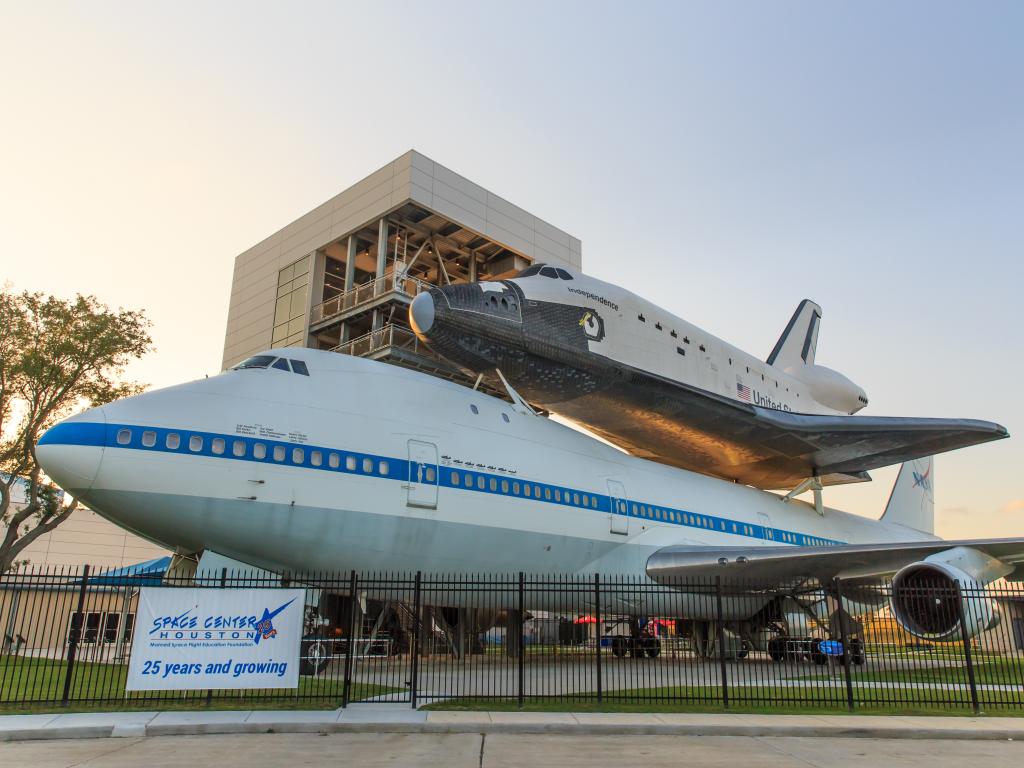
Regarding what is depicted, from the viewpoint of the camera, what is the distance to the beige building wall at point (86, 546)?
147 feet

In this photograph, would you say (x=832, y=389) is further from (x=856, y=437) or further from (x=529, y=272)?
(x=529, y=272)

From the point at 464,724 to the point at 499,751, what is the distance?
151cm

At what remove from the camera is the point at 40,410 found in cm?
2417

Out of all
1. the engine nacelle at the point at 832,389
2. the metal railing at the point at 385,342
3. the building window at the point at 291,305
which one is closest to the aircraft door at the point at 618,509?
the metal railing at the point at 385,342

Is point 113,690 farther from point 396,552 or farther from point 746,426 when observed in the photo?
point 746,426

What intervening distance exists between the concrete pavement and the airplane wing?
6.74 m

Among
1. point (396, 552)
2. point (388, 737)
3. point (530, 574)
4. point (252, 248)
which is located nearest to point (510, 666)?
point (530, 574)

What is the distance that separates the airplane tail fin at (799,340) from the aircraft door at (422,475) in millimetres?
18599

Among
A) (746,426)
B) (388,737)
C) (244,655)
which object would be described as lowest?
(388,737)

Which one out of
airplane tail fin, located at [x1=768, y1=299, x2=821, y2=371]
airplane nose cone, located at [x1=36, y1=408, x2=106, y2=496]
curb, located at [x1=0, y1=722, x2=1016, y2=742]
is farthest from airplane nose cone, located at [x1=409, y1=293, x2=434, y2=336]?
airplane tail fin, located at [x1=768, y1=299, x2=821, y2=371]

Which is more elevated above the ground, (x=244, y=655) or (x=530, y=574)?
(x=530, y=574)

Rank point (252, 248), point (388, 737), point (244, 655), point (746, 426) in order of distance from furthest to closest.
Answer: point (252, 248), point (746, 426), point (244, 655), point (388, 737)

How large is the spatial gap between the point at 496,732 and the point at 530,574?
6.53 m

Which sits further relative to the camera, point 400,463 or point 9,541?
point 9,541
